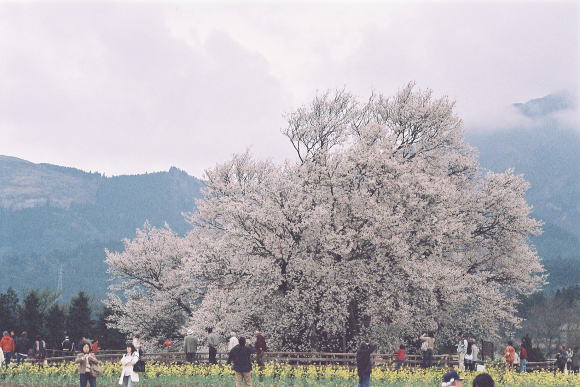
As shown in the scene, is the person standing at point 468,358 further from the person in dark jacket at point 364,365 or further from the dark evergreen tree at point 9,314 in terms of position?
the dark evergreen tree at point 9,314

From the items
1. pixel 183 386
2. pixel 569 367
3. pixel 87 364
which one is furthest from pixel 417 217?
pixel 87 364

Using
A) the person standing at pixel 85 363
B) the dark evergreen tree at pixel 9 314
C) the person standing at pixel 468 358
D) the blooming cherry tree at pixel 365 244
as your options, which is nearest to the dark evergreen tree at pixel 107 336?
the dark evergreen tree at pixel 9 314

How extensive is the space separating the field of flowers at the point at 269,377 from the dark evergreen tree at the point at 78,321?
191 ft

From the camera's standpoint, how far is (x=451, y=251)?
45.6 m

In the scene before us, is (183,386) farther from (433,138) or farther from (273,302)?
(433,138)

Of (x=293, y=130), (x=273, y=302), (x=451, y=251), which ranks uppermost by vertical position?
(x=293, y=130)

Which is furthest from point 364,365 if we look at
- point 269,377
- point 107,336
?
point 107,336

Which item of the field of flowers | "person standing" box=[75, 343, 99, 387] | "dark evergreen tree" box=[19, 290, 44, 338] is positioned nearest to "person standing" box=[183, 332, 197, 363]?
the field of flowers

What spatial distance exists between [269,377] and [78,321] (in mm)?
64423

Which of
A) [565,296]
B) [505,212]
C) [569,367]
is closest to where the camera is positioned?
[569,367]

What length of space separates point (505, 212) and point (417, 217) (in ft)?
29.3

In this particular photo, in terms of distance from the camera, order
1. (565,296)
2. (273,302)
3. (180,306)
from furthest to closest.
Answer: (565,296) → (180,306) → (273,302)

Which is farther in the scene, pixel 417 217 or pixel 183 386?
pixel 417 217

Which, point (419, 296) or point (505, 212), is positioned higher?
point (505, 212)
